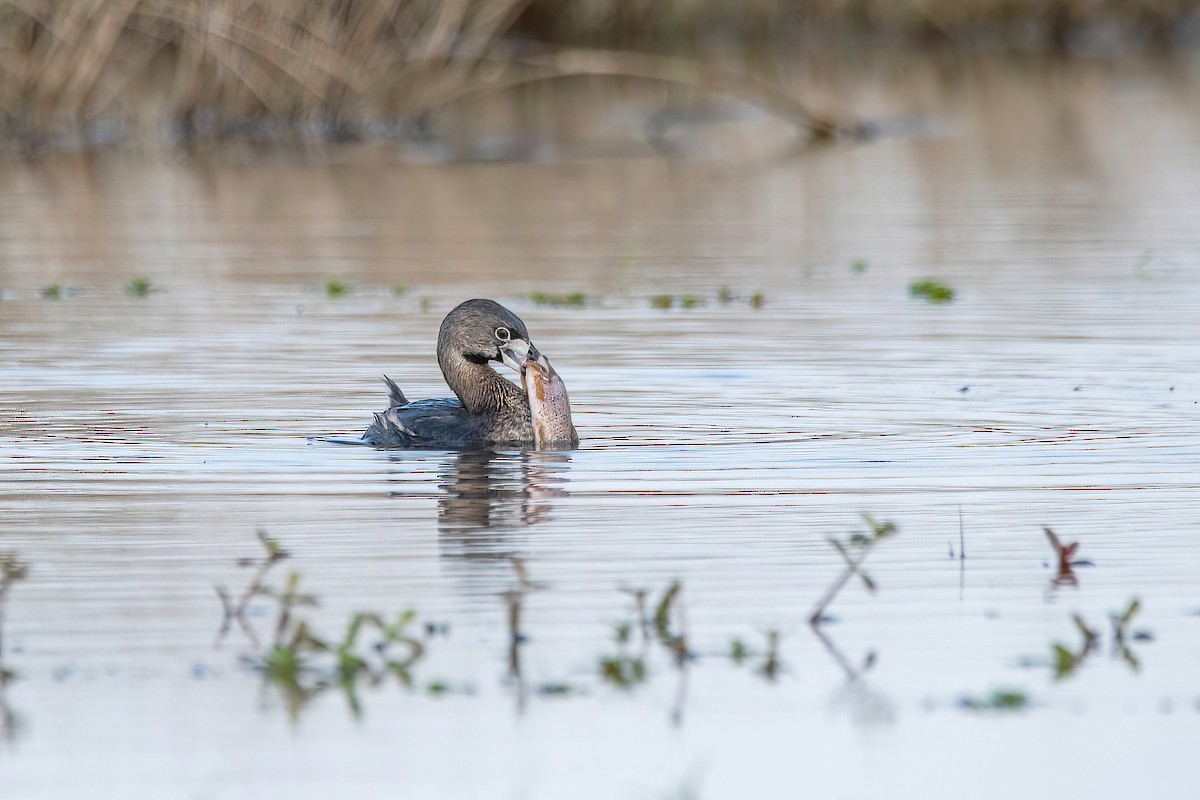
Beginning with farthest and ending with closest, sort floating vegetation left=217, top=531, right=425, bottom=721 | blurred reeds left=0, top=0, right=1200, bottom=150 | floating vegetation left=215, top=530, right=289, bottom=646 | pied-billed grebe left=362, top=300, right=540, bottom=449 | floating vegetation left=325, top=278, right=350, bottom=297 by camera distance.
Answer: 1. blurred reeds left=0, top=0, right=1200, bottom=150
2. floating vegetation left=325, top=278, right=350, bottom=297
3. pied-billed grebe left=362, top=300, right=540, bottom=449
4. floating vegetation left=215, top=530, right=289, bottom=646
5. floating vegetation left=217, top=531, right=425, bottom=721

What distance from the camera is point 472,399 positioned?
9641 mm

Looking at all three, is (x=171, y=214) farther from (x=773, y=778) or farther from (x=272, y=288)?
(x=773, y=778)

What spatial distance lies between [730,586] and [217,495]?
221 centimetres

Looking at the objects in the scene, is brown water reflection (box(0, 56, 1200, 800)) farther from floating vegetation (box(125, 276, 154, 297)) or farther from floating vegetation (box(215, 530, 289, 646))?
floating vegetation (box(125, 276, 154, 297))

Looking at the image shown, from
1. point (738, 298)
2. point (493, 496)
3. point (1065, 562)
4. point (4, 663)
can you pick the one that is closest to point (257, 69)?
point (738, 298)

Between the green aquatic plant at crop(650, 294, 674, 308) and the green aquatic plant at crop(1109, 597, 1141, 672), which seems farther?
the green aquatic plant at crop(650, 294, 674, 308)

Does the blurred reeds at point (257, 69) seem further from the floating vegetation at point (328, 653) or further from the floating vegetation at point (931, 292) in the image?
the floating vegetation at point (328, 653)

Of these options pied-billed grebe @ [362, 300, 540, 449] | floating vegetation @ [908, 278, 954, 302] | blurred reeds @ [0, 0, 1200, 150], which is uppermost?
blurred reeds @ [0, 0, 1200, 150]

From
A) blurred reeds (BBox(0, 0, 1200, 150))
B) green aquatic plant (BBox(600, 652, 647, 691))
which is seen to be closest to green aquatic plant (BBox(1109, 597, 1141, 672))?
green aquatic plant (BBox(600, 652, 647, 691))

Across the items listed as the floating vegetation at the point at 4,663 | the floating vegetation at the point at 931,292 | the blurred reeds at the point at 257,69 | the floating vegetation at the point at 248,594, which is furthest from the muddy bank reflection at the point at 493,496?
the blurred reeds at the point at 257,69

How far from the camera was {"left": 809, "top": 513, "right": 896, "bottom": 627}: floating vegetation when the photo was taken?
5926 mm

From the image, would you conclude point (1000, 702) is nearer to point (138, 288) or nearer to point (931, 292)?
point (931, 292)

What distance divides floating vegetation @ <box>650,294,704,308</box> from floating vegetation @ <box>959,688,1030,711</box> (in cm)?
841

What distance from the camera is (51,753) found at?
496 cm
